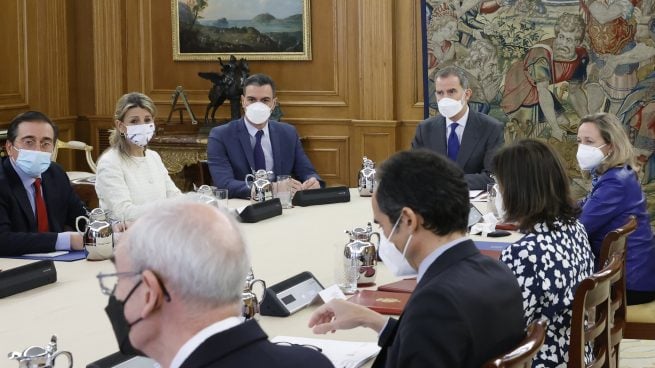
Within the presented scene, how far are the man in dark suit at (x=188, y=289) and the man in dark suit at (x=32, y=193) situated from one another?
2.63 metres

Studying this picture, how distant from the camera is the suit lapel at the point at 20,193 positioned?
4750 mm

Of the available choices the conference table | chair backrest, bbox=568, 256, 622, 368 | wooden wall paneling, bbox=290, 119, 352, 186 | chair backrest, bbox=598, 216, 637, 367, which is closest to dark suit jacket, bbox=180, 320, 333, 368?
the conference table

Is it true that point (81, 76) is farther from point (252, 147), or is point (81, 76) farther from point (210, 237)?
point (210, 237)

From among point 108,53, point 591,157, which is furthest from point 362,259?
point 108,53

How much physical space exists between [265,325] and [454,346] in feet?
3.23

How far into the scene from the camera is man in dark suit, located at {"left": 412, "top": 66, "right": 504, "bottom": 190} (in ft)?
21.4

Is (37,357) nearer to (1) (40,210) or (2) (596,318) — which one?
(2) (596,318)

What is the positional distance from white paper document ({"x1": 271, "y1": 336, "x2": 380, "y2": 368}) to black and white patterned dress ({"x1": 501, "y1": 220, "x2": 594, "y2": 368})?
58cm

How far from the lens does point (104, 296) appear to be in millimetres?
3648

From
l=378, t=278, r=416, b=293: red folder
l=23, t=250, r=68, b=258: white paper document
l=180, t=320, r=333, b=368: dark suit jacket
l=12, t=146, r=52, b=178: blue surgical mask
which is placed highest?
l=12, t=146, r=52, b=178: blue surgical mask

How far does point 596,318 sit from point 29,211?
2.64 metres

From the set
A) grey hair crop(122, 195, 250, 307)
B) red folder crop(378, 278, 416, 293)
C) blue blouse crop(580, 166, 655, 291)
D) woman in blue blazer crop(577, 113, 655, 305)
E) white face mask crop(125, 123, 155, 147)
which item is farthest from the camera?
white face mask crop(125, 123, 155, 147)

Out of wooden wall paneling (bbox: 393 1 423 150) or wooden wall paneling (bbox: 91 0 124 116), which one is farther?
wooden wall paneling (bbox: 91 0 124 116)

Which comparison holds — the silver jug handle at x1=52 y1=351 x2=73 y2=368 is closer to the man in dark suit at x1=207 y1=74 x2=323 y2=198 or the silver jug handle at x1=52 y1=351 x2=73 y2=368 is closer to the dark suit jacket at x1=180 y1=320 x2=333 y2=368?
the dark suit jacket at x1=180 y1=320 x2=333 y2=368
